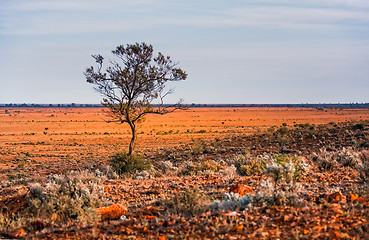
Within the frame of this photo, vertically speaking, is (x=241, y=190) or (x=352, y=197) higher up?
(x=352, y=197)

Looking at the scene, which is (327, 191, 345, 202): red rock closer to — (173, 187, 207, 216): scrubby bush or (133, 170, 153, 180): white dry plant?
(173, 187, 207, 216): scrubby bush

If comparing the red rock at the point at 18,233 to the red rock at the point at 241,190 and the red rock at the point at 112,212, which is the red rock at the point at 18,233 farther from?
the red rock at the point at 241,190

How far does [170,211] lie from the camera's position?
22.3ft

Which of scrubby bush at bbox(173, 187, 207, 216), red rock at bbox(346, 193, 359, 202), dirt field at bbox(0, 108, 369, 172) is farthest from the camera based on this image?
dirt field at bbox(0, 108, 369, 172)

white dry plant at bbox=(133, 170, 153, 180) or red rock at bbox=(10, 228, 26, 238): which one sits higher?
red rock at bbox=(10, 228, 26, 238)

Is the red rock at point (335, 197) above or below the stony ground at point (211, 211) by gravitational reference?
above

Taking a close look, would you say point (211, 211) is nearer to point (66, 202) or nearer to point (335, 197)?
point (335, 197)

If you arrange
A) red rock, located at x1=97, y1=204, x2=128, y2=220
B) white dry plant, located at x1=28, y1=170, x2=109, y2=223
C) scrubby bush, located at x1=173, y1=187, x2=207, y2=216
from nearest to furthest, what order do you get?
scrubby bush, located at x1=173, y1=187, x2=207, y2=216
red rock, located at x1=97, y1=204, x2=128, y2=220
white dry plant, located at x1=28, y1=170, x2=109, y2=223

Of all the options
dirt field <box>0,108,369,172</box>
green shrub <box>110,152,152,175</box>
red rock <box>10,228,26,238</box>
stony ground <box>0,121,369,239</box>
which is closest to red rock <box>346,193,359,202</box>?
stony ground <box>0,121,369,239</box>

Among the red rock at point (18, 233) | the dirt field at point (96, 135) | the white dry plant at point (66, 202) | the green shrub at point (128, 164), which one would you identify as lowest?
the dirt field at point (96, 135)

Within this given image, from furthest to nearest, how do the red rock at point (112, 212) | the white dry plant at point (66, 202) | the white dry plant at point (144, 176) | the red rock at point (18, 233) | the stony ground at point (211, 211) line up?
the white dry plant at point (144, 176) → the white dry plant at point (66, 202) → the red rock at point (112, 212) → the red rock at point (18, 233) → the stony ground at point (211, 211)

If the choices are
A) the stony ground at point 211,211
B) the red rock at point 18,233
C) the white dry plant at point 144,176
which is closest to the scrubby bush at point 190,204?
the stony ground at point 211,211

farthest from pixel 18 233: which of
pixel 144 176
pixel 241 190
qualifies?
pixel 144 176

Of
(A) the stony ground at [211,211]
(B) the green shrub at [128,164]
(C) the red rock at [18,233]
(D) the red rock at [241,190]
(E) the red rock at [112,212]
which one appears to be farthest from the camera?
(B) the green shrub at [128,164]
